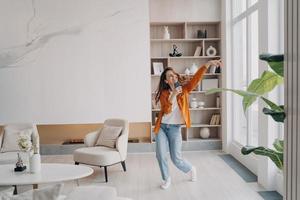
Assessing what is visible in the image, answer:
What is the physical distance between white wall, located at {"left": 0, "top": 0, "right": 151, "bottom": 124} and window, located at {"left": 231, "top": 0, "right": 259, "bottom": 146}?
1.60 metres

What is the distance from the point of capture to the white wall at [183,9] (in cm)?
657

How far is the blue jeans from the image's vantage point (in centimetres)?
444

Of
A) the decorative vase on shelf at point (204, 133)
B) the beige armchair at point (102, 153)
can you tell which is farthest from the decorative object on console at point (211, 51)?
the beige armchair at point (102, 153)

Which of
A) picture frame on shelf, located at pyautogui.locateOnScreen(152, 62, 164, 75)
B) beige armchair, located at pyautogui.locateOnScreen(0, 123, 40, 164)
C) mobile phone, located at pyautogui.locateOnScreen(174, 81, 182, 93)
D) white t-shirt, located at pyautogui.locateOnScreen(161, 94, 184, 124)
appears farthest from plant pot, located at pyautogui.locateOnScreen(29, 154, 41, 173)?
picture frame on shelf, located at pyautogui.locateOnScreen(152, 62, 164, 75)

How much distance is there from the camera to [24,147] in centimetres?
403

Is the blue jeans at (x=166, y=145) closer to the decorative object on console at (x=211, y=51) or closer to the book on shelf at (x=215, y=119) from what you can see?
the book on shelf at (x=215, y=119)

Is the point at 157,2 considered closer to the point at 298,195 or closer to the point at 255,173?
the point at 255,173

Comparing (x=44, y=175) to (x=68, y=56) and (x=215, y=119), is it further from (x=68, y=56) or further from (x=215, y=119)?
(x=215, y=119)

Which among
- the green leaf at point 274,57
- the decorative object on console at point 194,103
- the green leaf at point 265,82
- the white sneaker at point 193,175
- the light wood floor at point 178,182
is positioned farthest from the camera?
the decorative object on console at point 194,103

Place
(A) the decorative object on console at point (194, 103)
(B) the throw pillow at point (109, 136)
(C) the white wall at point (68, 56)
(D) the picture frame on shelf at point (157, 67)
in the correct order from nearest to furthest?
1. (B) the throw pillow at point (109, 136)
2. (C) the white wall at point (68, 56)
3. (D) the picture frame on shelf at point (157, 67)
4. (A) the decorative object on console at point (194, 103)

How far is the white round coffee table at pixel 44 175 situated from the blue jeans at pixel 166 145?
0.99 metres

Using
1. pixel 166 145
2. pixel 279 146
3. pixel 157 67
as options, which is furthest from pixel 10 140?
pixel 279 146

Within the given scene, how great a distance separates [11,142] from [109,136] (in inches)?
60.5

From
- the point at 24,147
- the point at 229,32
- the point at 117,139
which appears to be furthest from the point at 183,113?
the point at 229,32
